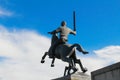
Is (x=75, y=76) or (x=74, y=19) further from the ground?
(x=74, y=19)

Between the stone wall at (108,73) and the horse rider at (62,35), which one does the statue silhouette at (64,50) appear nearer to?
the horse rider at (62,35)

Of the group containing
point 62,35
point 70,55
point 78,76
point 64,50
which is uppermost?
point 62,35

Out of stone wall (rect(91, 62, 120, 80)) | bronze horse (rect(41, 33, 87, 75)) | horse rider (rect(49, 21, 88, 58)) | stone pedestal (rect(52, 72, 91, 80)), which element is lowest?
stone wall (rect(91, 62, 120, 80))

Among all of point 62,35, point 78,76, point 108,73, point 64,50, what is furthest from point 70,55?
point 108,73

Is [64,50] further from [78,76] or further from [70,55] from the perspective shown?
[78,76]

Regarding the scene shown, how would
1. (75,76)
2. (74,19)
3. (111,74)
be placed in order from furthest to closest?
(74,19), (75,76), (111,74)

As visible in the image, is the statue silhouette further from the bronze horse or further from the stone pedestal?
the stone pedestal

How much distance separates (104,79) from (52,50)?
389cm

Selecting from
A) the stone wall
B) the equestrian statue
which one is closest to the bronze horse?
the equestrian statue

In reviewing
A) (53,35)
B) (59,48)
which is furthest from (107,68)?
(53,35)

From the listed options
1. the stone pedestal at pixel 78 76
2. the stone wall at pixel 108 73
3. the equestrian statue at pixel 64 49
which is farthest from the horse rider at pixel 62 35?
the stone wall at pixel 108 73

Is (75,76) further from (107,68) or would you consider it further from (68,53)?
(107,68)

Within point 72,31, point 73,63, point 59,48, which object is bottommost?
point 73,63

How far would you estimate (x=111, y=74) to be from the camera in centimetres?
962
